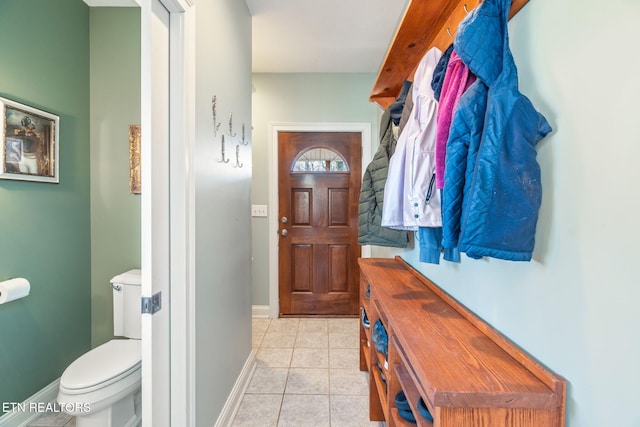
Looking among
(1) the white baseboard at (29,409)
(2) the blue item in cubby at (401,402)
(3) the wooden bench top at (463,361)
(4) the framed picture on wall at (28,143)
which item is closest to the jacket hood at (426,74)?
(3) the wooden bench top at (463,361)

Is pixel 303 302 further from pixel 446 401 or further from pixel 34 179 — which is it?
pixel 446 401

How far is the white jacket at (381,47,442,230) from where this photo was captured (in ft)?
3.16

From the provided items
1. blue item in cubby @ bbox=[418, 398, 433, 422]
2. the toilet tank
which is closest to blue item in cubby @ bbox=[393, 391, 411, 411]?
blue item in cubby @ bbox=[418, 398, 433, 422]

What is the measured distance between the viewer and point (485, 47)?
728 millimetres

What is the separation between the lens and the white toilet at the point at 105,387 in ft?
4.14

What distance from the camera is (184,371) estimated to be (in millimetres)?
1118

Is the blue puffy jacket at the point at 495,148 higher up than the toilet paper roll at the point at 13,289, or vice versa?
the blue puffy jacket at the point at 495,148

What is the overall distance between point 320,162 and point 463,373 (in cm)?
254

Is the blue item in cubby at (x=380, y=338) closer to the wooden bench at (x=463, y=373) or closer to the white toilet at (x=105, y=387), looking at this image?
the wooden bench at (x=463, y=373)

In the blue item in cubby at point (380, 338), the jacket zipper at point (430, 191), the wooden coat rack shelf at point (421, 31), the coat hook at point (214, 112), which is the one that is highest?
the wooden coat rack shelf at point (421, 31)

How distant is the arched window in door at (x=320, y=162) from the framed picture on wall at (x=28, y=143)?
1.86 metres

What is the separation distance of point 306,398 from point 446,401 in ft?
4.70

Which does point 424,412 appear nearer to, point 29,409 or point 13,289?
point 13,289

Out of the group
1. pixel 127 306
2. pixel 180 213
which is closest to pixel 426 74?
pixel 180 213
